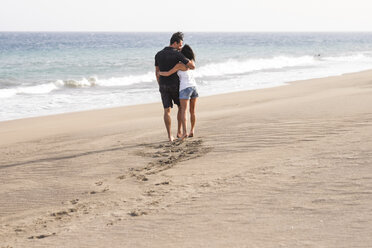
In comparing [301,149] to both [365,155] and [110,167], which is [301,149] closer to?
[365,155]

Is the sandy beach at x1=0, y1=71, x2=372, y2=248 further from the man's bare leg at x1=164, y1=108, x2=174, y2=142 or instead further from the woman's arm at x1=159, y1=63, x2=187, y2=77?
the woman's arm at x1=159, y1=63, x2=187, y2=77

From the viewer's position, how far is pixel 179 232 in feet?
12.5

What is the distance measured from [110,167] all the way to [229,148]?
1.66 m

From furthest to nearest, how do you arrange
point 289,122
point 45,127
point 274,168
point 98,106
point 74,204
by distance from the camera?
→ point 98,106
point 45,127
point 289,122
point 274,168
point 74,204

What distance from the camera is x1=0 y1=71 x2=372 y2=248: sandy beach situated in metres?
3.74

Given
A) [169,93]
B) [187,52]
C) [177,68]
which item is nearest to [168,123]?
[169,93]

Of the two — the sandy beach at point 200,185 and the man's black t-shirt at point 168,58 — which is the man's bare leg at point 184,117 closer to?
the sandy beach at point 200,185

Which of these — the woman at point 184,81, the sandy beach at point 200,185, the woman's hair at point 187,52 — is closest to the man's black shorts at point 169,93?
the woman at point 184,81

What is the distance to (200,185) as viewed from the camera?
494cm

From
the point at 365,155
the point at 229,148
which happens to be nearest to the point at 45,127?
the point at 229,148

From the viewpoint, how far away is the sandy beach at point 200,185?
3740 millimetres

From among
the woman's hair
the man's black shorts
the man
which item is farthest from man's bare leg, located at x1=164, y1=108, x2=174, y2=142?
the woman's hair

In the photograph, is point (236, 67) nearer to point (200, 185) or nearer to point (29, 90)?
point (29, 90)

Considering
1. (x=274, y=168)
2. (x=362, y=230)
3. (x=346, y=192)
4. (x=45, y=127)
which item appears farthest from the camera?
(x=45, y=127)
